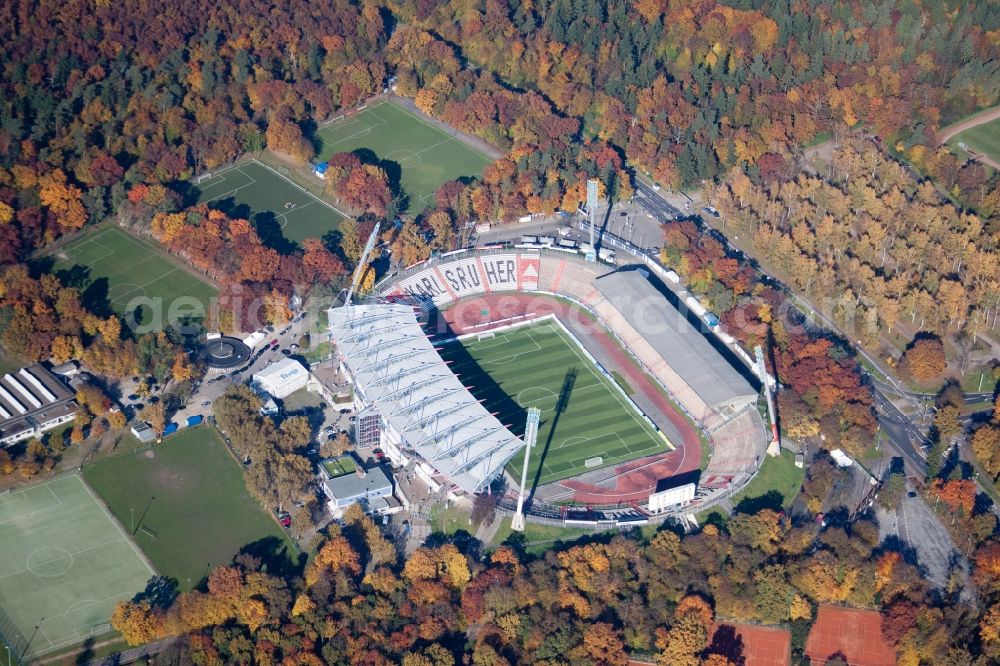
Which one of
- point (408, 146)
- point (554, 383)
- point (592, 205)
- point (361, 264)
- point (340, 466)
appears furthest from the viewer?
point (408, 146)

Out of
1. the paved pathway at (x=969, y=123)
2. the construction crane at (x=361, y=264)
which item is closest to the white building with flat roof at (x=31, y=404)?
the construction crane at (x=361, y=264)

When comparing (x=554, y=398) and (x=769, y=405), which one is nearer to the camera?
(x=769, y=405)

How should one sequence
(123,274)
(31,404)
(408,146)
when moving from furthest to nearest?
1. (408,146)
2. (123,274)
3. (31,404)

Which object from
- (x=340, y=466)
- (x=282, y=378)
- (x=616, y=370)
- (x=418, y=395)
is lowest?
(x=616, y=370)

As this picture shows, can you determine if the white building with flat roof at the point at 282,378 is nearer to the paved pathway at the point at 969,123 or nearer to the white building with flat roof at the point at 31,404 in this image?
the white building with flat roof at the point at 31,404

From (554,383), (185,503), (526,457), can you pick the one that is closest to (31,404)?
(185,503)

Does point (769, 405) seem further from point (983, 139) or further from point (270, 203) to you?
point (270, 203)
